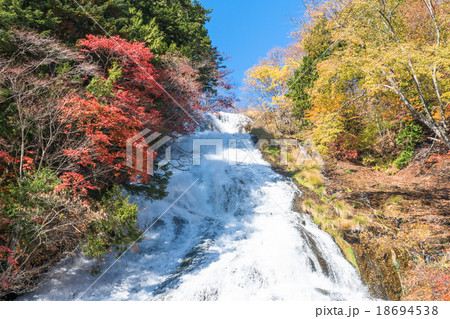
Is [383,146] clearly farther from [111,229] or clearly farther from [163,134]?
[111,229]

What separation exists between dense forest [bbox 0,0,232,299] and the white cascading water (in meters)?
0.87

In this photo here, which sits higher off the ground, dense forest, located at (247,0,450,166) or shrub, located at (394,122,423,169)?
dense forest, located at (247,0,450,166)

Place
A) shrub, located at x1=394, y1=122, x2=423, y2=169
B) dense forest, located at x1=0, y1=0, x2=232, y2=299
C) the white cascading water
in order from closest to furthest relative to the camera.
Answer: dense forest, located at x1=0, y1=0, x2=232, y2=299, the white cascading water, shrub, located at x1=394, y1=122, x2=423, y2=169

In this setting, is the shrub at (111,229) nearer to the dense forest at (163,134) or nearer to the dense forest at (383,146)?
the dense forest at (163,134)

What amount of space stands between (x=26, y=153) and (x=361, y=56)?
37.4ft

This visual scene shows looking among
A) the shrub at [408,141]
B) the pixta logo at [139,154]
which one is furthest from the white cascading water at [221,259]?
the shrub at [408,141]

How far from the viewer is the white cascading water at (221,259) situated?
5.83 meters

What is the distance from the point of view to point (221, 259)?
6.89m

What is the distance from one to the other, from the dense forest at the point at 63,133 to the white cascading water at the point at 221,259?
34.3 inches

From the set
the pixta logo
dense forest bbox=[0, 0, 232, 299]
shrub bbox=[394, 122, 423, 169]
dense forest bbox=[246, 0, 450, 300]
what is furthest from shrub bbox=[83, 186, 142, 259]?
shrub bbox=[394, 122, 423, 169]

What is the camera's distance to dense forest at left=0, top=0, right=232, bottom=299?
473 cm

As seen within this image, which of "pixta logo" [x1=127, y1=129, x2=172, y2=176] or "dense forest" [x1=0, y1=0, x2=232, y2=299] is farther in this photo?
"pixta logo" [x1=127, y1=129, x2=172, y2=176]

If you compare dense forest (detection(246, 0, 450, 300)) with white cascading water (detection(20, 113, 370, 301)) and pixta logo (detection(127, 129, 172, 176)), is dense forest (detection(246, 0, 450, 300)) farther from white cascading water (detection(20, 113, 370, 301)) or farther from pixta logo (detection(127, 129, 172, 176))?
pixta logo (detection(127, 129, 172, 176))

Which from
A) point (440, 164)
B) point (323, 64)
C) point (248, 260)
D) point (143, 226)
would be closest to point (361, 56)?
point (323, 64)
